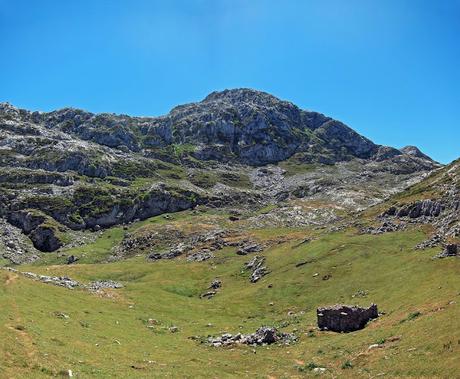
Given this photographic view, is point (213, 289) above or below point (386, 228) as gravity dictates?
below

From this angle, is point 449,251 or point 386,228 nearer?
point 449,251

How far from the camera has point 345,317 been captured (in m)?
59.4

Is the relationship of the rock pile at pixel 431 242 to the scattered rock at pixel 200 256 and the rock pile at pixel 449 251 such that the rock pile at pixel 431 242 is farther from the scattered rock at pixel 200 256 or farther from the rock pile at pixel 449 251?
the scattered rock at pixel 200 256

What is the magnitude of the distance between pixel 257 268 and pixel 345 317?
2389 inches

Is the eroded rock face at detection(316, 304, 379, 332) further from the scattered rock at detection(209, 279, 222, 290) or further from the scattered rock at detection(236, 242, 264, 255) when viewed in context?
the scattered rock at detection(236, 242, 264, 255)

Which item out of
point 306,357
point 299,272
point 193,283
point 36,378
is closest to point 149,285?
point 193,283

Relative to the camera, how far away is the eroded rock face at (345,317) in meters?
59.1

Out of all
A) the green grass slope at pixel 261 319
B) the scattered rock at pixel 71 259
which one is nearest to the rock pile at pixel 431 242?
the green grass slope at pixel 261 319

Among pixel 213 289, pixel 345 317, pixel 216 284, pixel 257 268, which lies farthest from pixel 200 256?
pixel 345 317

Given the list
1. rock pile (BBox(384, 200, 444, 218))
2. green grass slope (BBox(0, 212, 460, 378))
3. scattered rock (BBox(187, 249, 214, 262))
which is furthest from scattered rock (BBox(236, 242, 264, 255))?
rock pile (BBox(384, 200, 444, 218))

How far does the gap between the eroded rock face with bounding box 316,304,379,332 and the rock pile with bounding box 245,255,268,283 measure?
2005 inches

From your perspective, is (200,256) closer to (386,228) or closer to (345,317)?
(386,228)

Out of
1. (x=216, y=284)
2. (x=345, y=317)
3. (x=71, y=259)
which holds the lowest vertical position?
(x=345, y=317)

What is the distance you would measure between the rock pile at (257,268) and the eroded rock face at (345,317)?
167 feet
